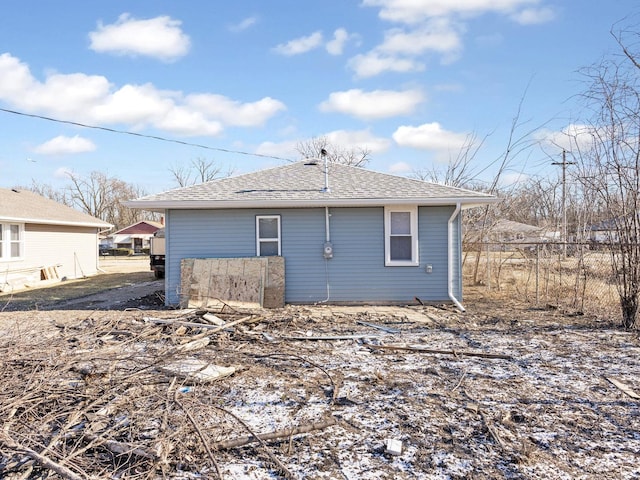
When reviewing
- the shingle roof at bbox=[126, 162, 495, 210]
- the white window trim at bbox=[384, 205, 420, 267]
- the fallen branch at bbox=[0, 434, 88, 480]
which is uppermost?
the shingle roof at bbox=[126, 162, 495, 210]

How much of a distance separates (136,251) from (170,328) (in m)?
41.5

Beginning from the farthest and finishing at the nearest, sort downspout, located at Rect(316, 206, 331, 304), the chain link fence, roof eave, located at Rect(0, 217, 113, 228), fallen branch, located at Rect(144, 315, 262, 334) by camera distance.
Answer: roof eave, located at Rect(0, 217, 113, 228)
downspout, located at Rect(316, 206, 331, 304)
the chain link fence
fallen branch, located at Rect(144, 315, 262, 334)

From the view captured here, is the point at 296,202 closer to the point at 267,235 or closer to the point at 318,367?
the point at 267,235

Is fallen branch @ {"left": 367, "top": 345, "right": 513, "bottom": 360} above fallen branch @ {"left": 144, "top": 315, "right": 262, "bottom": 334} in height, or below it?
below

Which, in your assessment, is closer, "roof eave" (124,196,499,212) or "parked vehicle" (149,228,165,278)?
"roof eave" (124,196,499,212)

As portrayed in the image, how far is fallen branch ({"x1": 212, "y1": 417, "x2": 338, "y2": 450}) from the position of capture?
3.31 meters

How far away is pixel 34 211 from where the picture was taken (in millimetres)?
16609

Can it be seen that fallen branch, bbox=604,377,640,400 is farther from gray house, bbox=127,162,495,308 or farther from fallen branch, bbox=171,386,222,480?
gray house, bbox=127,162,495,308

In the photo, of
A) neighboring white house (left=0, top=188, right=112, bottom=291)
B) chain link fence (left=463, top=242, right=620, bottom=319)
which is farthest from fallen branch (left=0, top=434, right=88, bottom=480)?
neighboring white house (left=0, top=188, right=112, bottom=291)

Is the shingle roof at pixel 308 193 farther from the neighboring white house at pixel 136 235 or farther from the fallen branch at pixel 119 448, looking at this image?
the neighboring white house at pixel 136 235

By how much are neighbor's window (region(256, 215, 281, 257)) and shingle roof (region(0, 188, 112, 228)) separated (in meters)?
9.74

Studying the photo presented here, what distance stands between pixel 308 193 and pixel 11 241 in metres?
11.8

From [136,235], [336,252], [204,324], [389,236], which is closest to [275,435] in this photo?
[204,324]

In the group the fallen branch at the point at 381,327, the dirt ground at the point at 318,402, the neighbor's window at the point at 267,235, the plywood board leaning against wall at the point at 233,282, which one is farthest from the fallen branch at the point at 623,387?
the neighbor's window at the point at 267,235
